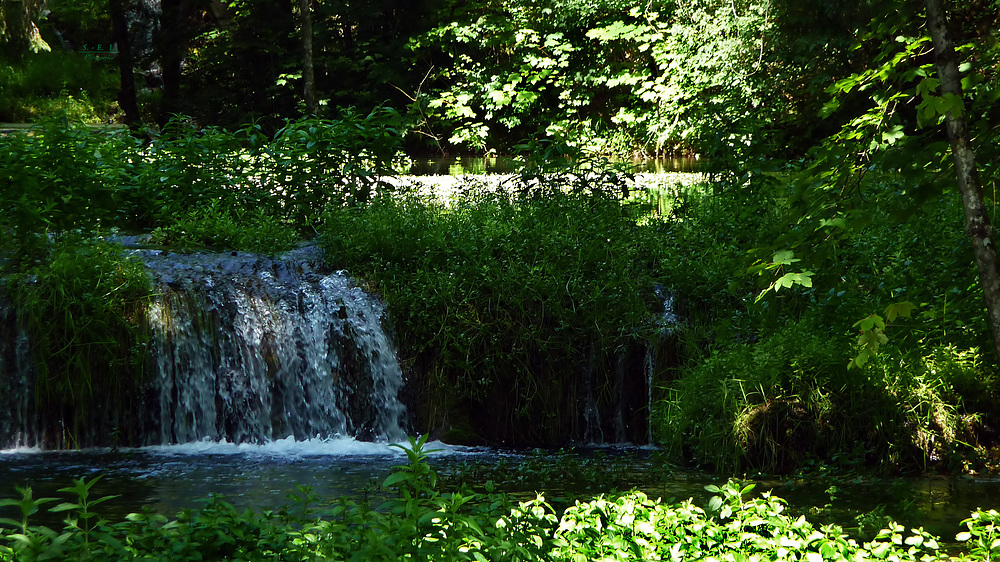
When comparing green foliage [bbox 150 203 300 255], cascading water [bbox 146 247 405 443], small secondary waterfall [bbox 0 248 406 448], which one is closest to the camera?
small secondary waterfall [bbox 0 248 406 448]

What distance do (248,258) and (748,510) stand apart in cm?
669

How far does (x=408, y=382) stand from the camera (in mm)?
8562

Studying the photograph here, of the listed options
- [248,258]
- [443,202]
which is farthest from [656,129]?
[248,258]

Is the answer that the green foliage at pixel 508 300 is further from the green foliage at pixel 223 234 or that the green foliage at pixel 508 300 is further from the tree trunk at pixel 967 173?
the tree trunk at pixel 967 173

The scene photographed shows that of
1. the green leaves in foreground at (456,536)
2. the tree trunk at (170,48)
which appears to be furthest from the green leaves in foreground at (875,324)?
the tree trunk at (170,48)

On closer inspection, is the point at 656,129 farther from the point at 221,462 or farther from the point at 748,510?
the point at 748,510

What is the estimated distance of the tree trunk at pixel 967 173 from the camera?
413cm

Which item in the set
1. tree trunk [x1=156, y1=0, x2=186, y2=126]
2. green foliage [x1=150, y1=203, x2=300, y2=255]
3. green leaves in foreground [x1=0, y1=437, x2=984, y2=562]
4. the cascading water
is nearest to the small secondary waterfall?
the cascading water

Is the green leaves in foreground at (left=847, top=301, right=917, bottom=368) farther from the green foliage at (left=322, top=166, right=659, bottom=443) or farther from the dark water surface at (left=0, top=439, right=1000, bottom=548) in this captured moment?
the green foliage at (left=322, top=166, right=659, bottom=443)

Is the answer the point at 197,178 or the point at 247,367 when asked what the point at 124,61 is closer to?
the point at 197,178

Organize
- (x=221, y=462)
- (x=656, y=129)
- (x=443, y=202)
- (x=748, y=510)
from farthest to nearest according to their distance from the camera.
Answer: (x=656, y=129) → (x=443, y=202) → (x=221, y=462) → (x=748, y=510)

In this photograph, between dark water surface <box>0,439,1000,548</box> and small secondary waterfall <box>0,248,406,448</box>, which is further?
small secondary waterfall <box>0,248,406,448</box>

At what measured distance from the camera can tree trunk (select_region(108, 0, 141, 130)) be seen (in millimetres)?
14812

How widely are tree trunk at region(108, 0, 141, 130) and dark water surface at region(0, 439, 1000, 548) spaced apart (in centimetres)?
846
